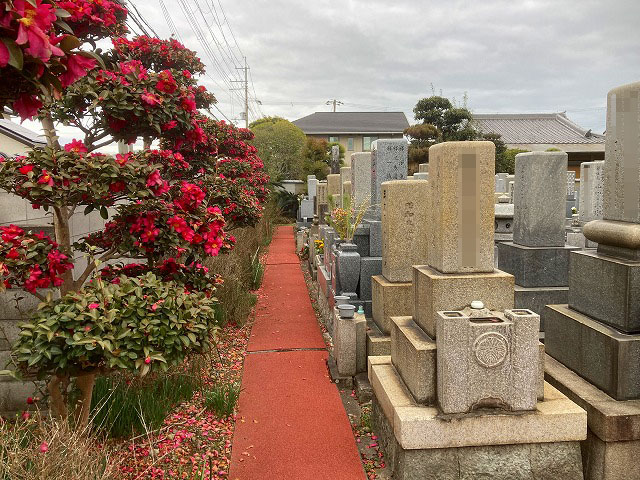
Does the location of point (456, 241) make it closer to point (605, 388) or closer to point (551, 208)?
point (605, 388)

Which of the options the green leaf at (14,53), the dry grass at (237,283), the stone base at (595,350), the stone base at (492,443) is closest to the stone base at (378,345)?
the stone base at (595,350)

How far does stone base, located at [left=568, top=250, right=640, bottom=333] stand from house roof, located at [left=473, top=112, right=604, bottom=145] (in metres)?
31.6

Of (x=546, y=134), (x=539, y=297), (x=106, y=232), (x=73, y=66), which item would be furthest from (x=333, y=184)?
(x=546, y=134)

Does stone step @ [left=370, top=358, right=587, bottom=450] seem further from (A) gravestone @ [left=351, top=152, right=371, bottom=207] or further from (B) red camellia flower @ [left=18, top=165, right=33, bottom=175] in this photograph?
(A) gravestone @ [left=351, top=152, right=371, bottom=207]

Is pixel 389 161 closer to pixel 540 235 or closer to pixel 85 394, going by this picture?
pixel 540 235

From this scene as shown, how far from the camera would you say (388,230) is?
5.90m

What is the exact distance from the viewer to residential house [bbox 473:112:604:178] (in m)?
32.0

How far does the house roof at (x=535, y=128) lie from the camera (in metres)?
34.0

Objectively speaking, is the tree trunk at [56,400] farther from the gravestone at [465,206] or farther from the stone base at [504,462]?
the gravestone at [465,206]

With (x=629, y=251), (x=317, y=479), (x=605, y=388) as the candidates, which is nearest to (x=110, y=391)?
(x=317, y=479)

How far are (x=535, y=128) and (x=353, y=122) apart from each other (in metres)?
15.0

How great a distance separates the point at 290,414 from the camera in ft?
15.9

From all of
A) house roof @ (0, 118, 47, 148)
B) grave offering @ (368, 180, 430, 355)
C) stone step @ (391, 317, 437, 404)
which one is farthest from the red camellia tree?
house roof @ (0, 118, 47, 148)

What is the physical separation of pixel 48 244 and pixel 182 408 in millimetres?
2129
